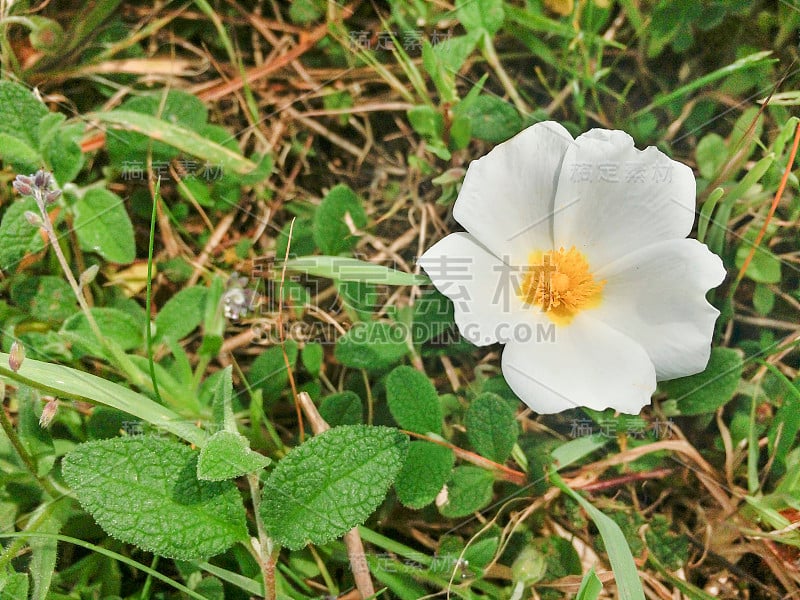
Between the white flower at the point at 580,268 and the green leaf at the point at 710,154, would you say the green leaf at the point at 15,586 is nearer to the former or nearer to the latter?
the white flower at the point at 580,268

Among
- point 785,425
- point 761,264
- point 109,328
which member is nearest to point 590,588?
point 785,425

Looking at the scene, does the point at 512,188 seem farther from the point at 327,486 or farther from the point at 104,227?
the point at 104,227

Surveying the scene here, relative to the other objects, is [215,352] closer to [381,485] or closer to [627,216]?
[381,485]

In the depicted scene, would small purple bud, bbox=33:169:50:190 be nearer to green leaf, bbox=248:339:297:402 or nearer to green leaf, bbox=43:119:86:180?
green leaf, bbox=43:119:86:180

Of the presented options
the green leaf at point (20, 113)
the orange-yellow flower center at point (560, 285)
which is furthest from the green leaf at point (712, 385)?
the green leaf at point (20, 113)

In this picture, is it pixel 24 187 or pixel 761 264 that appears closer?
pixel 24 187

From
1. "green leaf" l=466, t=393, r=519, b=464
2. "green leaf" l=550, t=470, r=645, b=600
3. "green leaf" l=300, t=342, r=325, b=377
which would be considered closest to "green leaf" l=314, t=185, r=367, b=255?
"green leaf" l=300, t=342, r=325, b=377

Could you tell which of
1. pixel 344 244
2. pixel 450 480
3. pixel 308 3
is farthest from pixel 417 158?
pixel 450 480
